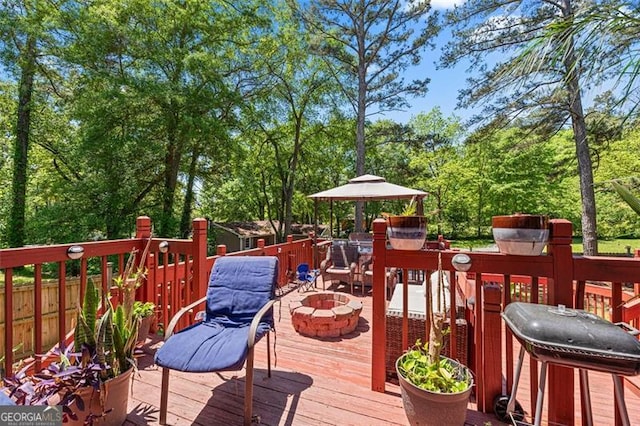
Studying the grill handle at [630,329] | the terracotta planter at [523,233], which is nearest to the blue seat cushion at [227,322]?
the terracotta planter at [523,233]

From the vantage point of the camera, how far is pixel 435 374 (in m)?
1.82

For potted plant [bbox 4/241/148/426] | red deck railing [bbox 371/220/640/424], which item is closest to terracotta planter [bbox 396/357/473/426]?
red deck railing [bbox 371/220/640/424]

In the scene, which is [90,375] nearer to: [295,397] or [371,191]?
[295,397]

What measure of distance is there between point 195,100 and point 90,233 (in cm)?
614

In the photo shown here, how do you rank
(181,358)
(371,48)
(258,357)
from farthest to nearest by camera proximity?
(371,48)
(258,357)
(181,358)

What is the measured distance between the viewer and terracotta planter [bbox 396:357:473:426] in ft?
5.59

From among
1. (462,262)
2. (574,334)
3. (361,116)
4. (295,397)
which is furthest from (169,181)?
(574,334)

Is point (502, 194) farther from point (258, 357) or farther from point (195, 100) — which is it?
point (258, 357)

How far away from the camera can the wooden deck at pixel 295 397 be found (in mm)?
2064

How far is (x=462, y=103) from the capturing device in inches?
328

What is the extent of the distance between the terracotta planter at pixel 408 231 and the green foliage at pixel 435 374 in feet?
2.59

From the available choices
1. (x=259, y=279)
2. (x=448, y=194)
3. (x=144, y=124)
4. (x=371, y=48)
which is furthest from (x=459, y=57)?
(x=448, y=194)

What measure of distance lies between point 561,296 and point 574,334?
0.71 meters

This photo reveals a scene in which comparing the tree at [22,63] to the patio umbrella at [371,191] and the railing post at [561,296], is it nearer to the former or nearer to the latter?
the patio umbrella at [371,191]
